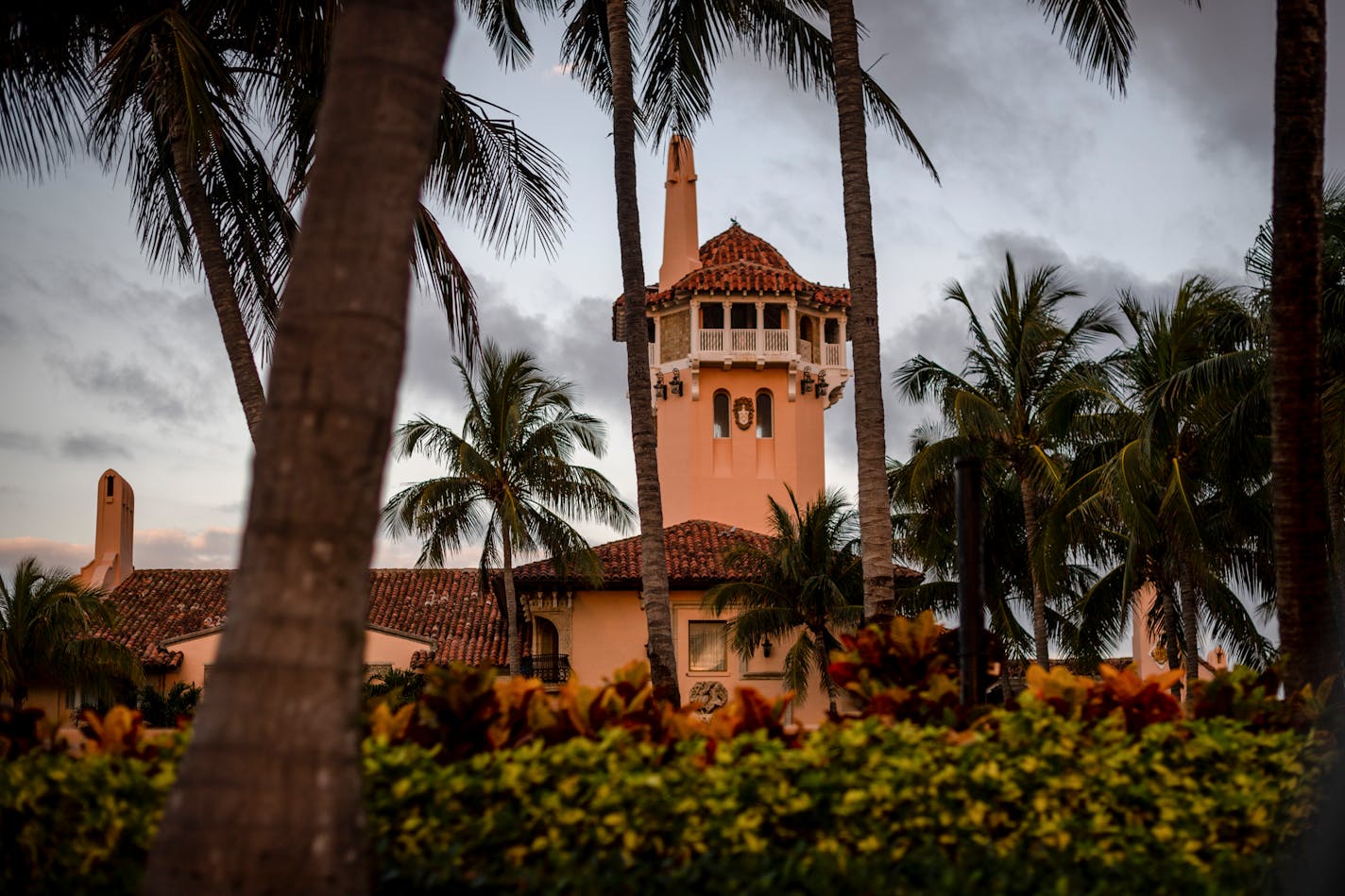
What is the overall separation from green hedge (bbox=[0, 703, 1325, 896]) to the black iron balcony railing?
32327mm

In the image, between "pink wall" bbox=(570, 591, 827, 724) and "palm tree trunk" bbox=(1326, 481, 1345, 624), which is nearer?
"palm tree trunk" bbox=(1326, 481, 1345, 624)

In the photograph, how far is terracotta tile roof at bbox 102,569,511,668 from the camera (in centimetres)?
4206

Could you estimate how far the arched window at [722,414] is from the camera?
160 ft

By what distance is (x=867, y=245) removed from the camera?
1144 centimetres

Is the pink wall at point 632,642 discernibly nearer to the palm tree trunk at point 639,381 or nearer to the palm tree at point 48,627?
the palm tree at point 48,627

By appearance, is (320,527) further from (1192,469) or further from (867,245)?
(1192,469)

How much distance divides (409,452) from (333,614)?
103 ft

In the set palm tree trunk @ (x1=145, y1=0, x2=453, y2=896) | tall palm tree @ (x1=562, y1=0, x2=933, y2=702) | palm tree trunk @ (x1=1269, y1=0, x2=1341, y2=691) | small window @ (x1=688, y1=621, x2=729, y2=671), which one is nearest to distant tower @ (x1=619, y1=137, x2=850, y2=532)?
small window @ (x1=688, y1=621, x2=729, y2=671)

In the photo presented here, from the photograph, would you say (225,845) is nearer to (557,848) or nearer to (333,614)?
(333,614)

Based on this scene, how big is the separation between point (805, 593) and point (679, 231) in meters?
19.3

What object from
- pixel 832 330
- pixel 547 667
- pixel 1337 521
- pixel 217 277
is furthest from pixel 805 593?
pixel 217 277

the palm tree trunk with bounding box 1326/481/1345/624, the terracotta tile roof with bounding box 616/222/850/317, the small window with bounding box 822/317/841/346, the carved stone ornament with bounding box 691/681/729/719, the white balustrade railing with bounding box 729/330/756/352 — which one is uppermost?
the terracotta tile roof with bounding box 616/222/850/317

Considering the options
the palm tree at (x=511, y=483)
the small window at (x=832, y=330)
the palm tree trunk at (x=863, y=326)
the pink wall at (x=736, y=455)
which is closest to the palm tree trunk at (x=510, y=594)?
the palm tree at (x=511, y=483)

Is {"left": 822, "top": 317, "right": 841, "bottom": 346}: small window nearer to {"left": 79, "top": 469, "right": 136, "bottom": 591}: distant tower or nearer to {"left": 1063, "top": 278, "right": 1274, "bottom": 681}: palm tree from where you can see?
{"left": 1063, "top": 278, "right": 1274, "bottom": 681}: palm tree
